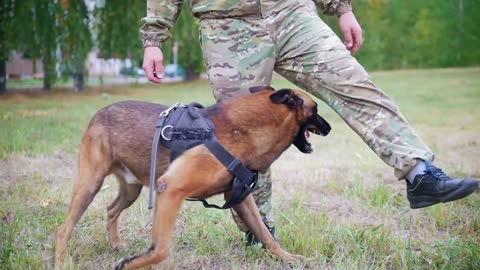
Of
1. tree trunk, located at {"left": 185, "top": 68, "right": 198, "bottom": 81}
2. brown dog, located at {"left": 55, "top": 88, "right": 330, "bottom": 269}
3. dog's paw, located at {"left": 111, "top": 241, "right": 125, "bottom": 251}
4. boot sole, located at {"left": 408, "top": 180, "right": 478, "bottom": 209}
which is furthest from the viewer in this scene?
tree trunk, located at {"left": 185, "top": 68, "right": 198, "bottom": 81}

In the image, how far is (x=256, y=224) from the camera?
352 centimetres

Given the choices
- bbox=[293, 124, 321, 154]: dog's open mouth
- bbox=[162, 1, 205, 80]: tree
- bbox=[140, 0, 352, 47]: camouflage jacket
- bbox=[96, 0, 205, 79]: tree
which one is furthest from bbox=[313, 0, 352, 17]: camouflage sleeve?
bbox=[162, 1, 205, 80]: tree

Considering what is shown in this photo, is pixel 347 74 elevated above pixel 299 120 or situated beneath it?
elevated above

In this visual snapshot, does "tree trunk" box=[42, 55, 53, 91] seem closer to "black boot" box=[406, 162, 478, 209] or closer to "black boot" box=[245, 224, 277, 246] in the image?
"black boot" box=[245, 224, 277, 246]

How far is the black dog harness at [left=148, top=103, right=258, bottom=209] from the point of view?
303 centimetres

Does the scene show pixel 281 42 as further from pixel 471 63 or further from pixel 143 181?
pixel 471 63

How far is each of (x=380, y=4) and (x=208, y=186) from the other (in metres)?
24.6

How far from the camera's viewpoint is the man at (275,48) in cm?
322

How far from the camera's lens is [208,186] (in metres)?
3.03

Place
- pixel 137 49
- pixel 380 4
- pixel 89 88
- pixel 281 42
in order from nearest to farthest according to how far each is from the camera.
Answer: pixel 281 42 → pixel 137 49 → pixel 89 88 → pixel 380 4

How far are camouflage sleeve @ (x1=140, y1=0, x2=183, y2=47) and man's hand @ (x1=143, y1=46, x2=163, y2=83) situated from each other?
7cm

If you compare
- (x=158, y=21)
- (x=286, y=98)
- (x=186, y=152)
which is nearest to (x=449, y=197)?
(x=286, y=98)

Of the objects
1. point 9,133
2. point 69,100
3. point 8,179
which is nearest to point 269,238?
point 8,179

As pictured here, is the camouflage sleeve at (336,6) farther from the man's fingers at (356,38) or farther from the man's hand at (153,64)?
the man's hand at (153,64)
